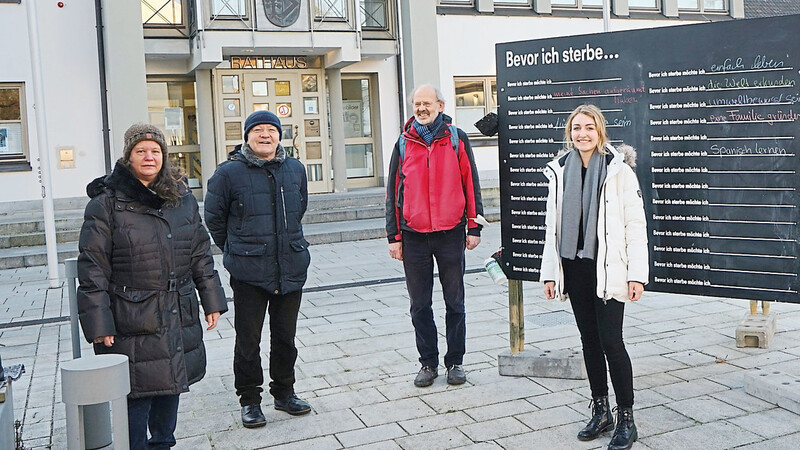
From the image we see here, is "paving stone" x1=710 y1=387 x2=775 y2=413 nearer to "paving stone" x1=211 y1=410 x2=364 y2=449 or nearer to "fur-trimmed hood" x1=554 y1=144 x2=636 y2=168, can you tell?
"fur-trimmed hood" x1=554 y1=144 x2=636 y2=168

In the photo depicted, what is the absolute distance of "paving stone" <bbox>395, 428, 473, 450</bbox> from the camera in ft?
15.9

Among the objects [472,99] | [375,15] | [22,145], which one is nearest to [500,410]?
[22,145]

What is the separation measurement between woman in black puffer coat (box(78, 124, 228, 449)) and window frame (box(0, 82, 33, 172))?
508 inches

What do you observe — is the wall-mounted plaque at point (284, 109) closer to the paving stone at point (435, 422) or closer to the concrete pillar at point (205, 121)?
the concrete pillar at point (205, 121)

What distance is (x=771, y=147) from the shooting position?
200 inches

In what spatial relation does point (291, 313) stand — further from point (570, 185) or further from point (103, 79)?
point (103, 79)

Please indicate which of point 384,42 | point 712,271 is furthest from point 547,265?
point 384,42

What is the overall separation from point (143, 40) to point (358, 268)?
7411mm

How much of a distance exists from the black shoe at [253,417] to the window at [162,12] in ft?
43.6

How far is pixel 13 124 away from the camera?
639 inches

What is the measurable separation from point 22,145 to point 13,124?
0.43 m

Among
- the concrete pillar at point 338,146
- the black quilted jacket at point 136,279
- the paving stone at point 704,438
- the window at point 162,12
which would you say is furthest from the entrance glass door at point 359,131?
the black quilted jacket at point 136,279

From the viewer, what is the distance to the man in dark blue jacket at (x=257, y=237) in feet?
17.4

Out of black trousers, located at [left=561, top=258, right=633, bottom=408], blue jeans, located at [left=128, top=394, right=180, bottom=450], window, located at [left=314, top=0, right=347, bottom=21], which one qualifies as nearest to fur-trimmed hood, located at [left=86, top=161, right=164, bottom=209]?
blue jeans, located at [left=128, top=394, right=180, bottom=450]
